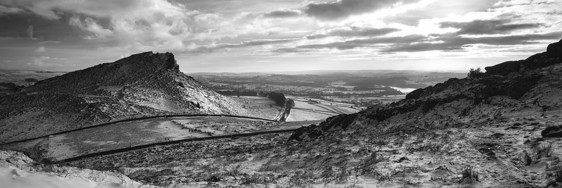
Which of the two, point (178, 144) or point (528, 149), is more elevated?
point (528, 149)

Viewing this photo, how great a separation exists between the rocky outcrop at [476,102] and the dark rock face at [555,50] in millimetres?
45

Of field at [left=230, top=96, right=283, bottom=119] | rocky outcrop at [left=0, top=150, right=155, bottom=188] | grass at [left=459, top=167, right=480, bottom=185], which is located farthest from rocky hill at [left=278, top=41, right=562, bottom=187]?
field at [left=230, top=96, right=283, bottom=119]

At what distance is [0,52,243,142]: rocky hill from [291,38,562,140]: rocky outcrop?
102ft

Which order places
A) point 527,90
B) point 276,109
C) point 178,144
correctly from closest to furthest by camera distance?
point 527,90 → point 178,144 → point 276,109

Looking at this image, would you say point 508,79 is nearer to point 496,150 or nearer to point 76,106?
point 496,150

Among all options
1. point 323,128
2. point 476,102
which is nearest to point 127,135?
point 323,128

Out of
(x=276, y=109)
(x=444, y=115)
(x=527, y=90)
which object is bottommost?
(x=276, y=109)

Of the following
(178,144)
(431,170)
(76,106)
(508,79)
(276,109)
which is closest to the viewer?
(431,170)

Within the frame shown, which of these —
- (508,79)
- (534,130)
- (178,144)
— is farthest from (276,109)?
(534,130)

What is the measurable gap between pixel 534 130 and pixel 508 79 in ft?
30.0

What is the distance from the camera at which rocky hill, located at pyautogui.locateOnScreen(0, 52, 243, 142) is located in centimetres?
4281

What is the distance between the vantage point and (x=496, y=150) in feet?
40.7

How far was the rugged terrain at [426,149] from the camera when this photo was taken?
1069 cm

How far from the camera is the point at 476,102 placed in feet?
68.1
